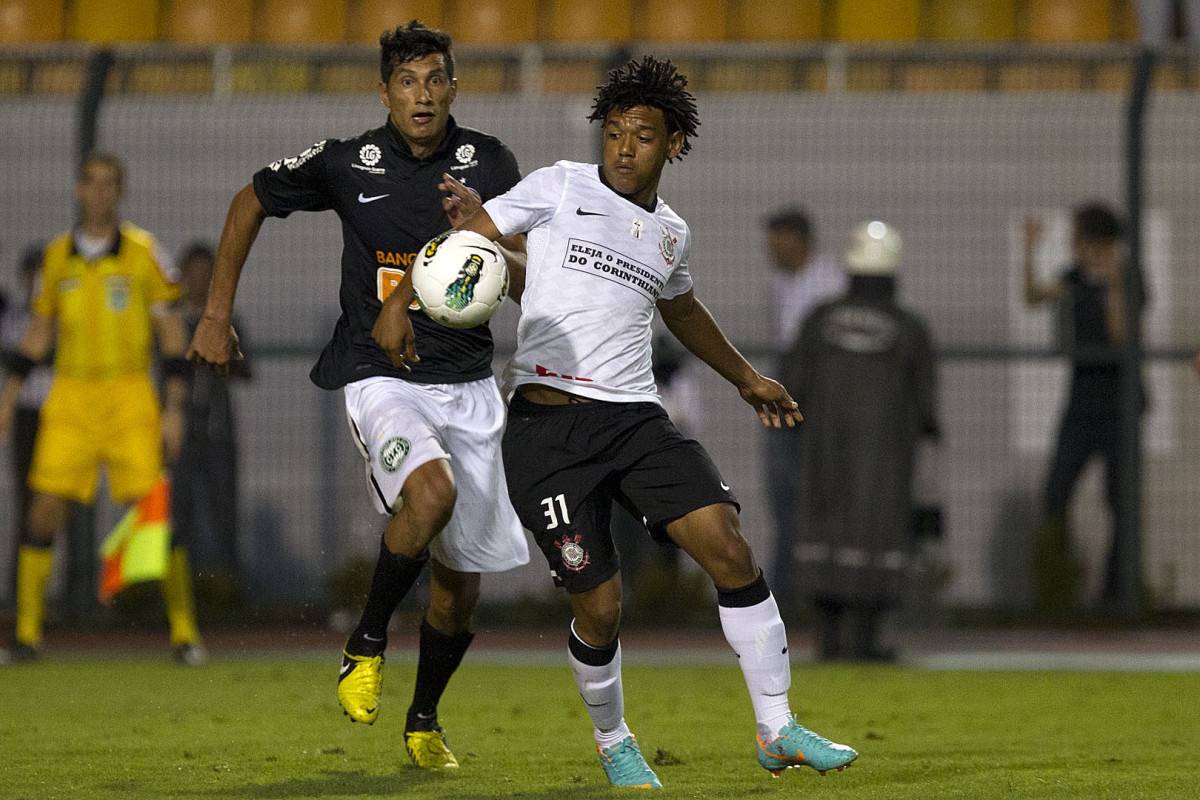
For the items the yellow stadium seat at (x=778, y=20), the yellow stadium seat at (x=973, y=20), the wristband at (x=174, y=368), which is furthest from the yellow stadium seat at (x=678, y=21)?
the wristband at (x=174, y=368)

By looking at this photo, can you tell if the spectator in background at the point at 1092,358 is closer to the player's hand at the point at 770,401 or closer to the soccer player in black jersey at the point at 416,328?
the player's hand at the point at 770,401

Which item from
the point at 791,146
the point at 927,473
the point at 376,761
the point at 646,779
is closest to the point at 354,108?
the point at 791,146

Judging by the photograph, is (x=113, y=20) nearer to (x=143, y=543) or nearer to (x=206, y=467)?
(x=206, y=467)

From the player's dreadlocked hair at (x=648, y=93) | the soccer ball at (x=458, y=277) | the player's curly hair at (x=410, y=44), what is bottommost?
the soccer ball at (x=458, y=277)

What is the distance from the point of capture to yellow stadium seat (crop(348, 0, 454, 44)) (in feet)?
47.9

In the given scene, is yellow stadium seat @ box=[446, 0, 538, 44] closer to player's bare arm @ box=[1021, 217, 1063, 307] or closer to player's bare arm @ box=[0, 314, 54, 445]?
player's bare arm @ box=[1021, 217, 1063, 307]

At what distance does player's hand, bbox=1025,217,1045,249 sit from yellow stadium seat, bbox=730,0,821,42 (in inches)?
161

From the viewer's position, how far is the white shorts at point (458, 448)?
16.7ft

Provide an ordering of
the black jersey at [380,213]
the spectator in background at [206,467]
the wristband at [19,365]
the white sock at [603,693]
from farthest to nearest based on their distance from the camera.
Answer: the spectator in background at [206,467]
the wristband at [19,365]
the black jersey at [380,213]
the white sock at [603,693]

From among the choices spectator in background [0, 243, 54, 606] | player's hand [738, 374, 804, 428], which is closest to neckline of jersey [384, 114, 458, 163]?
player's hand [738, 374, 804, 428]

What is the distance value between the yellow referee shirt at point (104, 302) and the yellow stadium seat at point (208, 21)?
6.15 meters

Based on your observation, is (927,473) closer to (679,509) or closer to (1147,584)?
(1147,584)

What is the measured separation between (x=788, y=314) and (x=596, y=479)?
6.14 m

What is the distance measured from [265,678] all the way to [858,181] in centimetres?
488
